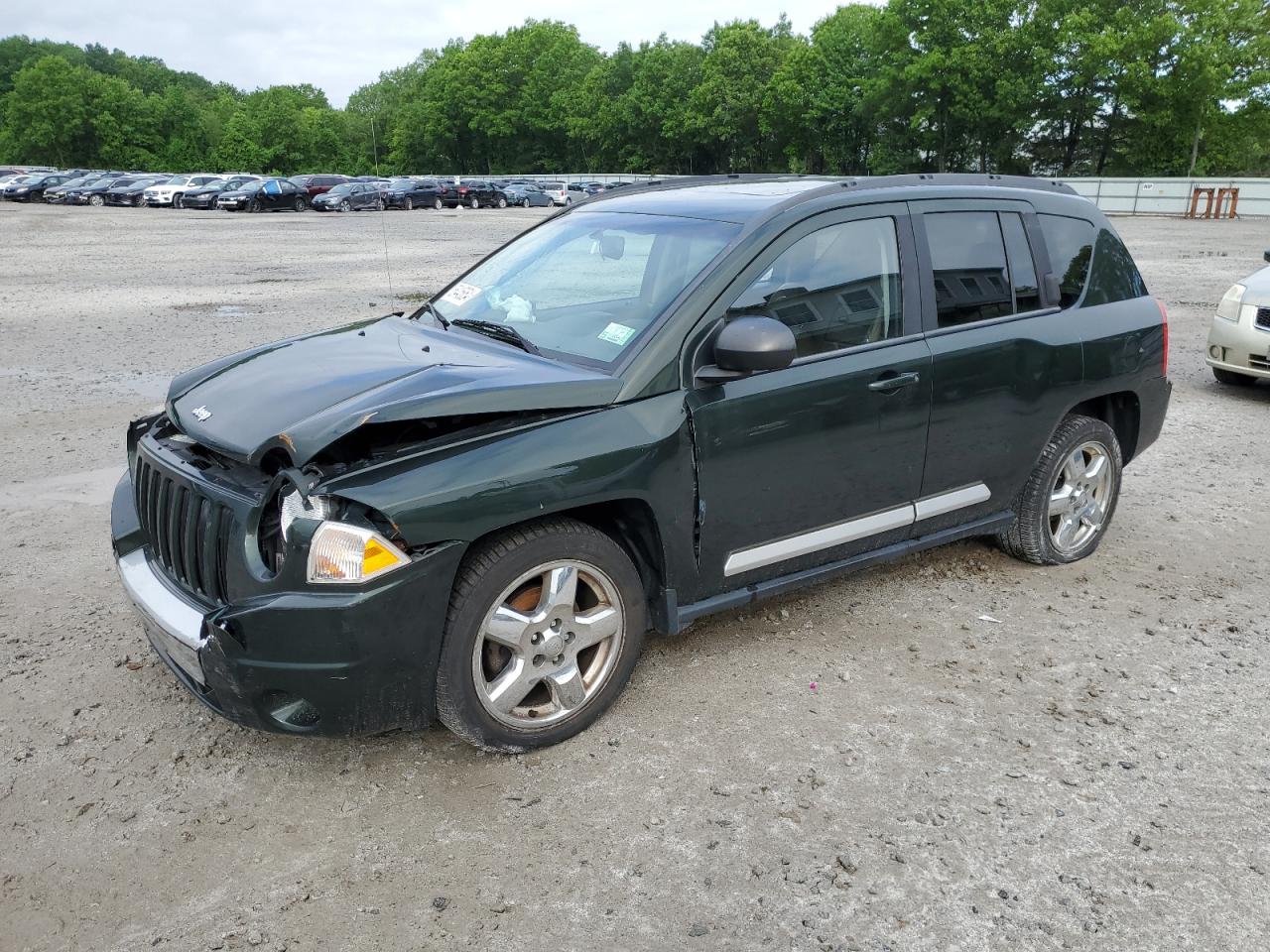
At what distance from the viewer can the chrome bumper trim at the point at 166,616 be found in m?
3.30

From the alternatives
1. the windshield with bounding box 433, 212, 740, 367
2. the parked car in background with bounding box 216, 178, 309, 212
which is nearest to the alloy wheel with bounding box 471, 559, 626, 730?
the windshield with bounding box 433, 212, 740, 367

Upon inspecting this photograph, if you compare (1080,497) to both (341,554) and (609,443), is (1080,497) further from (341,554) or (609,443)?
(341,554)

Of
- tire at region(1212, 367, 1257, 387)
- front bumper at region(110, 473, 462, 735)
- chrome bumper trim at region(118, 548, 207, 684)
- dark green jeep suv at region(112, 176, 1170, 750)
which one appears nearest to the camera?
front bumper at region(110, 473, 462, 735)

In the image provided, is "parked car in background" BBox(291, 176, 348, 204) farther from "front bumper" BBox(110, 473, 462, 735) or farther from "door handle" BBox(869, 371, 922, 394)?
"front bumper" BBox(110, 473, 462, 735)

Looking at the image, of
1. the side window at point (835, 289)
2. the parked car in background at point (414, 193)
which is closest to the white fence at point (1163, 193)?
the parked car in background at point (414, 193)

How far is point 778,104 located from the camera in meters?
75.6

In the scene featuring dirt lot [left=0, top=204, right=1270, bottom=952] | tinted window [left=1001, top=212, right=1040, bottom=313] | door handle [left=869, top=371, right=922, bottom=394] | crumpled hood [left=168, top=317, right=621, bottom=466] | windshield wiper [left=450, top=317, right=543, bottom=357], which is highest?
tinted window [left=1001, top=212, right=1040, bottom=313]

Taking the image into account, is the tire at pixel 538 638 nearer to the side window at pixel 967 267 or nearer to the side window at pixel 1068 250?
the side window at pixel 967 267

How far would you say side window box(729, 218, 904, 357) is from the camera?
4031 millimetres

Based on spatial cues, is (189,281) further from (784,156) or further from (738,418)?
(784,156)

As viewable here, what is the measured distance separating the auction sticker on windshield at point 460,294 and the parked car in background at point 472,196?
50.8 m

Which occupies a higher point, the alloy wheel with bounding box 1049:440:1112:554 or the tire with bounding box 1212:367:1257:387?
the alloy wheel with bounding box 1049:440:1112:554

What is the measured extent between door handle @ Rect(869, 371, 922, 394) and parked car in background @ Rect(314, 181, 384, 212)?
47.0 metres

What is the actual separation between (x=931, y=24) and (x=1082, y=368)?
65.4 m
